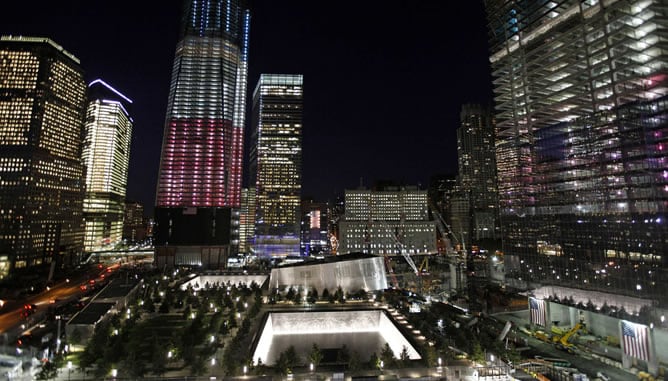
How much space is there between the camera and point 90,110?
15912 cm

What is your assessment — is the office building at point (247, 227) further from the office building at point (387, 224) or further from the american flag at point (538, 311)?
the american flag at point (538, 311)

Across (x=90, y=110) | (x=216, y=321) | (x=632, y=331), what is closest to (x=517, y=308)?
(x=632, y=331)

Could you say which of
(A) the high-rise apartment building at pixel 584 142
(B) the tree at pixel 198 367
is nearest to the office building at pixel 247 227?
(A) the high-rise apartment building at pixel 584 142

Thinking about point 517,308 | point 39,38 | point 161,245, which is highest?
point 39,38

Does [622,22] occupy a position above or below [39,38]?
below

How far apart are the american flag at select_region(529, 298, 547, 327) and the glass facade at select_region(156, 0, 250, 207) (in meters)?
82.3

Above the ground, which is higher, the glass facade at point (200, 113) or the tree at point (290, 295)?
the glass facade at point (200, 113)

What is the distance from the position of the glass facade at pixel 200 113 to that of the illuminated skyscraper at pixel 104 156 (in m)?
70.4

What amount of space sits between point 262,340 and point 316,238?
Result: 165186mm

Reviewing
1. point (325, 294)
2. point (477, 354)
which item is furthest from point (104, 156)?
point (477, 354)

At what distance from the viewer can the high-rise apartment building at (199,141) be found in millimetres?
93875

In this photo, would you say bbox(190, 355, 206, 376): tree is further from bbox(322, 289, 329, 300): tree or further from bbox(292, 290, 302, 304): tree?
bbox(322, 289, 329, 300): tree

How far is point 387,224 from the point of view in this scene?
13912cm

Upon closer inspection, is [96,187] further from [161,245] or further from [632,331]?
[632,331]
